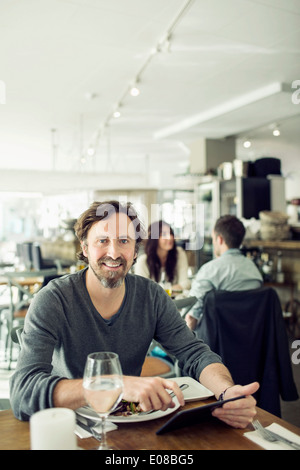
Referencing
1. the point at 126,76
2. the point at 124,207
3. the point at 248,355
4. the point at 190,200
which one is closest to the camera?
the point at 124,207

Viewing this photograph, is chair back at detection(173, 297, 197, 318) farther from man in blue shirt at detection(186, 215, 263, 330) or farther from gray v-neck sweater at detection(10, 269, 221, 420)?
gray v-neck sweater at detection(10, 269, 221, 420)

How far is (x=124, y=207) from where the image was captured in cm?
166

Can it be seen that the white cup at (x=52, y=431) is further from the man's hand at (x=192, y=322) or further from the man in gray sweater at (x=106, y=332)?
the man's hand at (x=192, y=322)

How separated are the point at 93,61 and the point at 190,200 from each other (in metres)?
4.08

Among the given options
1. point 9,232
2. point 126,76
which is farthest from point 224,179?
point 9,232

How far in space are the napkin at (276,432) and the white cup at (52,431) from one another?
43 centimetres

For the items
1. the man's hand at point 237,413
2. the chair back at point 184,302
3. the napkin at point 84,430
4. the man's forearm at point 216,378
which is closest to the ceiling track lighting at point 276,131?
the chair back at point 184,302

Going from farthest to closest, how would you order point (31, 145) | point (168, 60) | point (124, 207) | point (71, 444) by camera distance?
point (31, 145) → point (168, 60) → point (124, 207) → point (71, 444)

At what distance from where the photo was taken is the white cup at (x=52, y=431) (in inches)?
28.4

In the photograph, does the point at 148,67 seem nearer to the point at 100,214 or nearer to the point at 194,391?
the point at 100,214

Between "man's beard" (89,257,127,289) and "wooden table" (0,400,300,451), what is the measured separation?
0.51 meters

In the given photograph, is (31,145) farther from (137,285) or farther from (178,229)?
(137,285)

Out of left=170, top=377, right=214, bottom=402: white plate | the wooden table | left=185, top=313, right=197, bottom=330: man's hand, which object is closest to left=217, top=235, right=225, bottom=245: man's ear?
left=185, top=313, right=197, bottom=330: man's hand

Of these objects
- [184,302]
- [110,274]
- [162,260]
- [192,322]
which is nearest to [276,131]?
[162,260]
